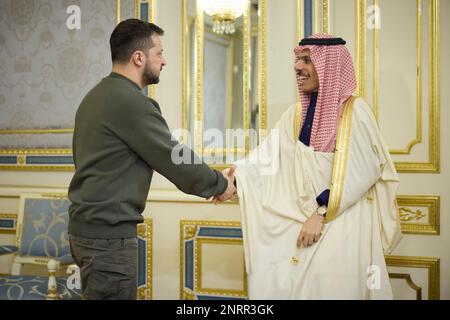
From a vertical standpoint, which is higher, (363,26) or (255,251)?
(363,26)

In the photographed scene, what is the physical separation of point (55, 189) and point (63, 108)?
0.59m

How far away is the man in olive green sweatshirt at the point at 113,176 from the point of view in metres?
1.97

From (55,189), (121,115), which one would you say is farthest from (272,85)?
(55,189)

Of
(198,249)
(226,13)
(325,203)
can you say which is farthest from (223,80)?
(325,203)

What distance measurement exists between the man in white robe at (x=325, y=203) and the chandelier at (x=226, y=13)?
3.09ft

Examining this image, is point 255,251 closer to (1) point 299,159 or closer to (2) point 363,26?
(1) point 299,159

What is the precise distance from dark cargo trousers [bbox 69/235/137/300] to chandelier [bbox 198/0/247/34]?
181 cm

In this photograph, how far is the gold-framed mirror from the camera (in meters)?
3.26

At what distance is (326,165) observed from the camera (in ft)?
7.76

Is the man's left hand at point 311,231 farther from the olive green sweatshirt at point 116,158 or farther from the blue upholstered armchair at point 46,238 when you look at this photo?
the blue upholstered armchair at point 46,238

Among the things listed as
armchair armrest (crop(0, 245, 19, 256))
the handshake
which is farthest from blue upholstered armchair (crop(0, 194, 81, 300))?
the handshake

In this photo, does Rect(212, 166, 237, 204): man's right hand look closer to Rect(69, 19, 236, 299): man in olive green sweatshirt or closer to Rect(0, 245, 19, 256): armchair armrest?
Rect(69, 19, 236, 299): man in olive green sweatshirt

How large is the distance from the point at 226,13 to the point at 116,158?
1.70 metres

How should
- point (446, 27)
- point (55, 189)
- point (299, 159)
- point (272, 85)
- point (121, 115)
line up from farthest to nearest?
point (55, 189)
point (272, 85)
point (446, 27)
point (299, 159)
point (121, 115)
